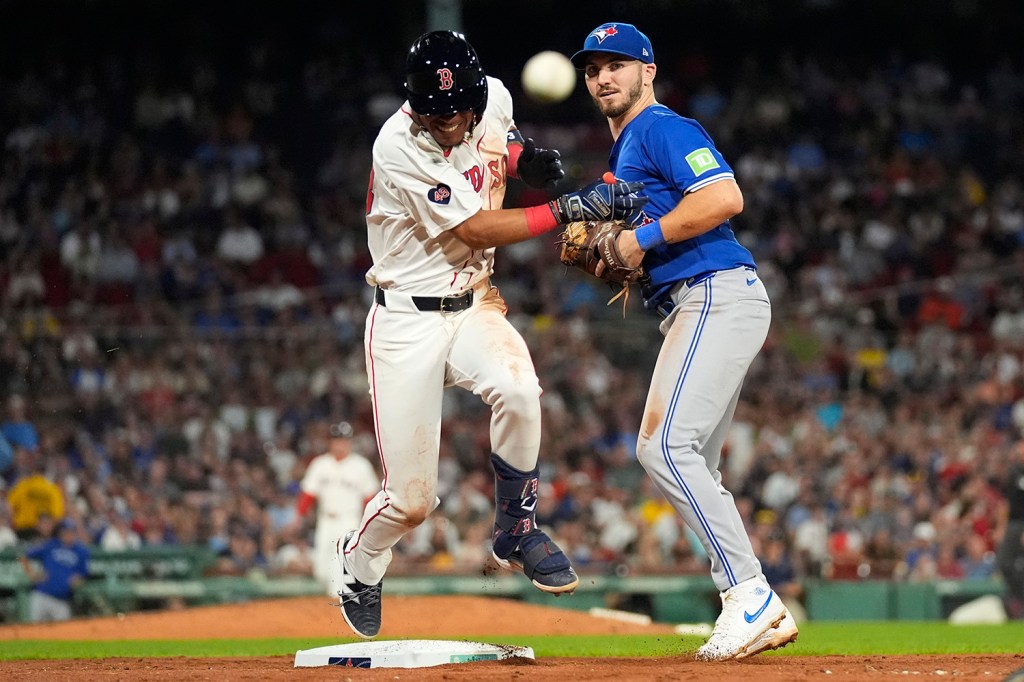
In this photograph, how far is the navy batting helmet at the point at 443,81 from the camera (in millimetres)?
5656

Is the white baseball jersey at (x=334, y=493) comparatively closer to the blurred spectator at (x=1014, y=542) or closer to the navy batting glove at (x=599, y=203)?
the blurred spectator at (x=1014, y=542)

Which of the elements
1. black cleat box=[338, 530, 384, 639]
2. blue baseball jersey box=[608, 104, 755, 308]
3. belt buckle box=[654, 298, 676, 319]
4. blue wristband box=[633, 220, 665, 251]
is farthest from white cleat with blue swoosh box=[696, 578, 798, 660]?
black cleat box=[338, 530, 384, 639]

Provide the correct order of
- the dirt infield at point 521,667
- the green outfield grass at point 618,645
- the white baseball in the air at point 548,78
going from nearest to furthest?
the dirt infield at point 521,667
the green outfield grass at point 618,645
the white baseball in the air at point 548,78

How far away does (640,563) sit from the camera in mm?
13375

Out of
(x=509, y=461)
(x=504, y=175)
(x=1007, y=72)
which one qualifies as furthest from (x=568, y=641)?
(x=1007, y=72)

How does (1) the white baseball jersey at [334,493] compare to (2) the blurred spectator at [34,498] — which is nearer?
(2) the blurred spectator at [34,498]

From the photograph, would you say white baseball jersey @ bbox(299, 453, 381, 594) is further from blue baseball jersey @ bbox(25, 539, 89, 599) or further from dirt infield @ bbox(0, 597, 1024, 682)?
dirt infield @ bbox(0, 597, 1024, 682)

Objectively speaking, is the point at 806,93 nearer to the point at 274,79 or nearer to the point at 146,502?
the point at 274,79

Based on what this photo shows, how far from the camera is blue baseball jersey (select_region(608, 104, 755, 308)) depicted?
224 inches

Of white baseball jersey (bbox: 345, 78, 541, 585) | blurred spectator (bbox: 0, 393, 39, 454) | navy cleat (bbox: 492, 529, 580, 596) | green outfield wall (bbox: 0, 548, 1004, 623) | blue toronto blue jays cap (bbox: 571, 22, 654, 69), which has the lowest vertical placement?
green outfield wall (bbox: 0, 548, 1004, 623)

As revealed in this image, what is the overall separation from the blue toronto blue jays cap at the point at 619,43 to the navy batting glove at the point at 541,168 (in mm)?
444

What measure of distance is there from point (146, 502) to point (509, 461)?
8123 millimetres

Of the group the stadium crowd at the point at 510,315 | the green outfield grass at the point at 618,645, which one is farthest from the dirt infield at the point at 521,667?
the stadium crowd at the point at 510,315

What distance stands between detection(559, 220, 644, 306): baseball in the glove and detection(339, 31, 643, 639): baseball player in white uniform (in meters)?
0.15
